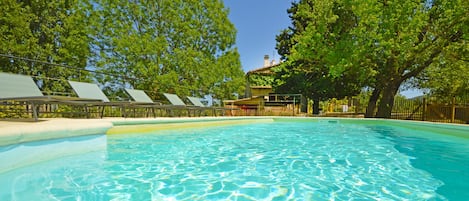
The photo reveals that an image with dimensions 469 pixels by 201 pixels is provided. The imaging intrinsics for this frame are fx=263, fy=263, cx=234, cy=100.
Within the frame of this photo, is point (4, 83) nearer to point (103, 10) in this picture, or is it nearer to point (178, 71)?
point (178, 71)

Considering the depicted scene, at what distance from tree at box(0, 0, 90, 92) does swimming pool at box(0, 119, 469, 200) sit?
40.9 ft

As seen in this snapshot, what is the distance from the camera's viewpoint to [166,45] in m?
16.0

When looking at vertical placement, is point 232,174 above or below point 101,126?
below

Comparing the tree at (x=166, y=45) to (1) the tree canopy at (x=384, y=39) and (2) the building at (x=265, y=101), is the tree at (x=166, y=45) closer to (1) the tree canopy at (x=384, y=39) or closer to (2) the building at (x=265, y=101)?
(2) the building at (x=265, y=101)

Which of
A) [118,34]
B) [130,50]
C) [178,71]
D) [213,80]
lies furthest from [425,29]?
[118,34]

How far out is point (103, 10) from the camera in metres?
15.9

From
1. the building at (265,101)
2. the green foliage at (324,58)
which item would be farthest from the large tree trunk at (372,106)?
the building at (265,101)

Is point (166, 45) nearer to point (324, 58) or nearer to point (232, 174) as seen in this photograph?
point (324, 58)

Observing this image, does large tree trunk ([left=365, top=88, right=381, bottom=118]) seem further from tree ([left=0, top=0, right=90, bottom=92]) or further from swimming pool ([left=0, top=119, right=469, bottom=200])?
tree ([left=0, top=0, right=90, bottom=92])

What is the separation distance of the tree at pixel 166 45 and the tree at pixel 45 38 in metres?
1.04

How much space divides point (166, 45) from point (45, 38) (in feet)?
21.5

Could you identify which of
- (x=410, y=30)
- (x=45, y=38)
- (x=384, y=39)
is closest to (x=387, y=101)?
(x=384, y=39)

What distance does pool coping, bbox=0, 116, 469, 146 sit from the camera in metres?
2.69

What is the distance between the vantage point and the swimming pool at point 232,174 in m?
2.27
